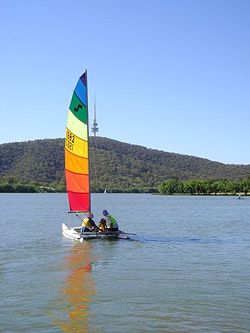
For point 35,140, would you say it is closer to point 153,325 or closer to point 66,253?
point 66,253

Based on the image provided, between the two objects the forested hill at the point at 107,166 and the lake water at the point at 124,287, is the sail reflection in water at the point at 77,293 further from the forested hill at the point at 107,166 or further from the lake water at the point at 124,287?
the forested hill at the point at 107,166

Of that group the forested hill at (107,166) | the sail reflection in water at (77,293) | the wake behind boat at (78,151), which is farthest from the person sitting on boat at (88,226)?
the forested hill at (107,166)

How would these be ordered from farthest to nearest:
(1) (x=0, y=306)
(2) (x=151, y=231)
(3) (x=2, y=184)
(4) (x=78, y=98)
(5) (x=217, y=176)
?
(5) (x=217, y=176), (3) (x=2, y=184), (2) (x=151, y=231), (4) (x=78, y=98), (1) (x=0, y=306)

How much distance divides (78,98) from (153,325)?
17475mm

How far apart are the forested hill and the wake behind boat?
115 metres

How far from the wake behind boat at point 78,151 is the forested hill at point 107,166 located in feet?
378

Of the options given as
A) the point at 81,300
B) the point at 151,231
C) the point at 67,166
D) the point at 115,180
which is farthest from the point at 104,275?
the point at 115,180

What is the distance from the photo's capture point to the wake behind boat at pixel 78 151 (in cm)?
2655

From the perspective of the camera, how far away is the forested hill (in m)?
155

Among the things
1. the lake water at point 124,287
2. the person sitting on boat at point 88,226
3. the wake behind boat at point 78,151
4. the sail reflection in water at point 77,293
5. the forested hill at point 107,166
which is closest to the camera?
the sail reflection in water at point 77,293

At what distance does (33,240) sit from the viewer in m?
27.4

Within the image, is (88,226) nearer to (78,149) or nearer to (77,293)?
(78,149)

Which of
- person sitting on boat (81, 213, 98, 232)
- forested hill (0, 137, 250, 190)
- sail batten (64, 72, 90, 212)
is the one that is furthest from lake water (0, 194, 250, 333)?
forested hill (0, 137, 250, 190)

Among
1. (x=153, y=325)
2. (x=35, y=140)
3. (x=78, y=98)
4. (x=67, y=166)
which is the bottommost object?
(x=153, y=325)
